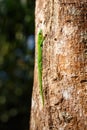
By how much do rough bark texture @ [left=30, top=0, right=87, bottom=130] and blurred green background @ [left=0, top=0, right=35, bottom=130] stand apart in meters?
5.51

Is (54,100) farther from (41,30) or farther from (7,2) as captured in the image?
(7,2)

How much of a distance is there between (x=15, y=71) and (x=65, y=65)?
7.46 m

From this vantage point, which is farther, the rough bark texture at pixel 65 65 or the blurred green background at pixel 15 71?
the blurred green background at pixel 15 71

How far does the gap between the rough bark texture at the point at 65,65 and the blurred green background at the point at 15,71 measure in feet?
18.1

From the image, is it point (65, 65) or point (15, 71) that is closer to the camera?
point (65, 65)

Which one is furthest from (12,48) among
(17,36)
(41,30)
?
(41,30)

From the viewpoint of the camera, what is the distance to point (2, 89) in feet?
35.2

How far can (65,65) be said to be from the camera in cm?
307

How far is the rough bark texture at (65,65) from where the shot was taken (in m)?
3.02

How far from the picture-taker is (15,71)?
10.5m

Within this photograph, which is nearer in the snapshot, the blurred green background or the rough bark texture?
the rough bark texture

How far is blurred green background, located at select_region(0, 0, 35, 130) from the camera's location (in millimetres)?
9159

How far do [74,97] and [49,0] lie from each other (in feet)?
2.25

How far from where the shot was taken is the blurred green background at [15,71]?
9159 mm
